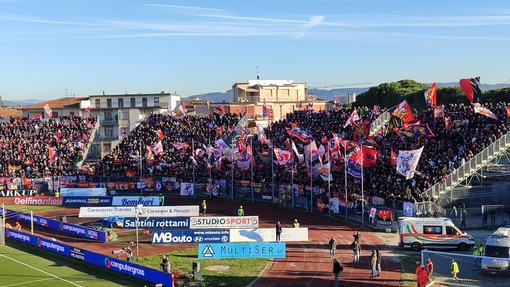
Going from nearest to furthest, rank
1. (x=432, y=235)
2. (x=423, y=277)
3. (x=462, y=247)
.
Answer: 1. (x=423, y=277)
2. (x=462, y=247)
3. (x=432, y=235)

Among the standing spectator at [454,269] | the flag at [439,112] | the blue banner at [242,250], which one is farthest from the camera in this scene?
the flag at [439,112]

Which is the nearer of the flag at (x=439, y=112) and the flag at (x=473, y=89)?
the flag at (x=473, y=89)

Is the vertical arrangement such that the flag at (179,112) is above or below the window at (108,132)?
above

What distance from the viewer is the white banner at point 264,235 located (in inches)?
1395

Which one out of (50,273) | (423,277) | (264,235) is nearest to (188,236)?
(264,235)

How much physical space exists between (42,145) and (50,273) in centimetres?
4888

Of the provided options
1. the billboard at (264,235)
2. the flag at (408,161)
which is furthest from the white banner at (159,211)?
the flag at (408,161)

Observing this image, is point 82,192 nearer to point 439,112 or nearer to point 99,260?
point 99,260

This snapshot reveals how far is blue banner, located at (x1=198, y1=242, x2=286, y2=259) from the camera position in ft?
108

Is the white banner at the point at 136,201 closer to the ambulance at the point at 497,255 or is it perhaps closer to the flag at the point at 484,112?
the flag at the point at 484,112

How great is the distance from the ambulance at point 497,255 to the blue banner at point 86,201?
38.3 m

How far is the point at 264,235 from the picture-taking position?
35.9 m

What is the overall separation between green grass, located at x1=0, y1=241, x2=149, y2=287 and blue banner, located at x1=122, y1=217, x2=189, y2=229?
766 cm

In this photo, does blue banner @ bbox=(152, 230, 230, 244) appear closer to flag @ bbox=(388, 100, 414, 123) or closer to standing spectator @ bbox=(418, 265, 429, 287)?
standing spectator @ bbox=(418, 265, 429, 287)
